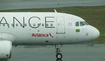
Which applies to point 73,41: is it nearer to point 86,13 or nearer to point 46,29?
point 46,29

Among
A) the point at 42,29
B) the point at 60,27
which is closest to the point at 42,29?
the point at 42,29

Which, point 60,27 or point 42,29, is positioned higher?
point 60,27

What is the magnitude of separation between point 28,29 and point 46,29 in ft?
3.84

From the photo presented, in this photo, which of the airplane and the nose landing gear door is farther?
the nose landing gear door

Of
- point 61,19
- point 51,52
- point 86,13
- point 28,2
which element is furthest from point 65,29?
point 28,2

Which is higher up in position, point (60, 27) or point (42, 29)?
point (60, 27)

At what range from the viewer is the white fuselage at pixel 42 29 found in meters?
18.3

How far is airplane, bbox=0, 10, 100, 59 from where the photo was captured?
18281mm

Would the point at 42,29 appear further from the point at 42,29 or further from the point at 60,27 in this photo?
the point at 60,27

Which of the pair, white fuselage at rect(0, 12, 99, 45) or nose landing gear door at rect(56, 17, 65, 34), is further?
nose landing gear door at rect(56, 17, 65, 34)

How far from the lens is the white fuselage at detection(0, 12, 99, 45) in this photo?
18.3 metres

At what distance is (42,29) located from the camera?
60.3 ft

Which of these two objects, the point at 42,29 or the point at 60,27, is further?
the point at 60,27

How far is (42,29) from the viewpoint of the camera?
18391 millimetres
